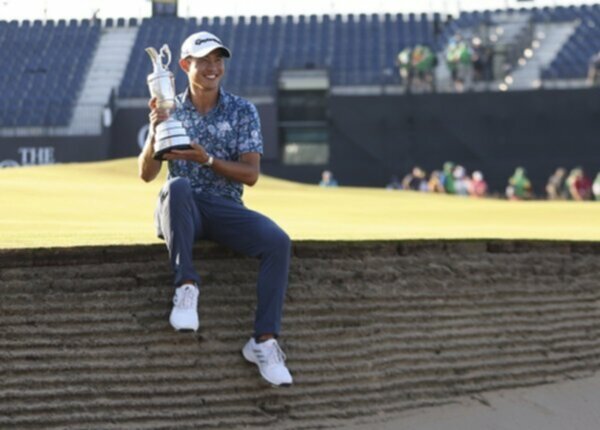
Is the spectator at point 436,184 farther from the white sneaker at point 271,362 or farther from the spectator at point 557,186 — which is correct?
the white sneaker at point 271,362

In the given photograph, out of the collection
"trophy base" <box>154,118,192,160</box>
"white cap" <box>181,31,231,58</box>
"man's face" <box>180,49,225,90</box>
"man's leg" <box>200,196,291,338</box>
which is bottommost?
"man's leg" <box>200,196,291,338</box>

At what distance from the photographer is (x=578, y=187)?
29438 millimetres

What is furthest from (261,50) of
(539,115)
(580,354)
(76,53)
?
(580,354)

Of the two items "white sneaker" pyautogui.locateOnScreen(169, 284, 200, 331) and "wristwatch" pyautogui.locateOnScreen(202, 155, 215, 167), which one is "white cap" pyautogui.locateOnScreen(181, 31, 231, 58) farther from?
"white sneaker" pyautogui.locateOnScreen(169, 284, 200, 331)

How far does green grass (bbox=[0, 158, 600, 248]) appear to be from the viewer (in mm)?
8453

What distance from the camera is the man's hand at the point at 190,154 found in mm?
6121

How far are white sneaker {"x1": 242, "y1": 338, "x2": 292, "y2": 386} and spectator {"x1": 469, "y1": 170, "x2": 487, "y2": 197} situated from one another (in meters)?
23.9

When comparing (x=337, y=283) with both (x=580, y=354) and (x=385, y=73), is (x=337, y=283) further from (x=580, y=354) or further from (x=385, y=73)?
(x=385, y=73)

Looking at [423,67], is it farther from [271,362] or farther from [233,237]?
[271,362]

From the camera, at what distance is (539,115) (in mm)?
31906

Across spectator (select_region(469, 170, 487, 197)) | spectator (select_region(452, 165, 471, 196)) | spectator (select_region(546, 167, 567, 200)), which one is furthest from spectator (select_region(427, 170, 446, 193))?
spectator (select_region(546, 167, 567, 200))

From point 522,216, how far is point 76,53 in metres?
28.3

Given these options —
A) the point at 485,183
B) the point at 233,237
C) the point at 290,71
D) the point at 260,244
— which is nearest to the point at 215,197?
the point at 233,237

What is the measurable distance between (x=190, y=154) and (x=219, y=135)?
374 millimetres
